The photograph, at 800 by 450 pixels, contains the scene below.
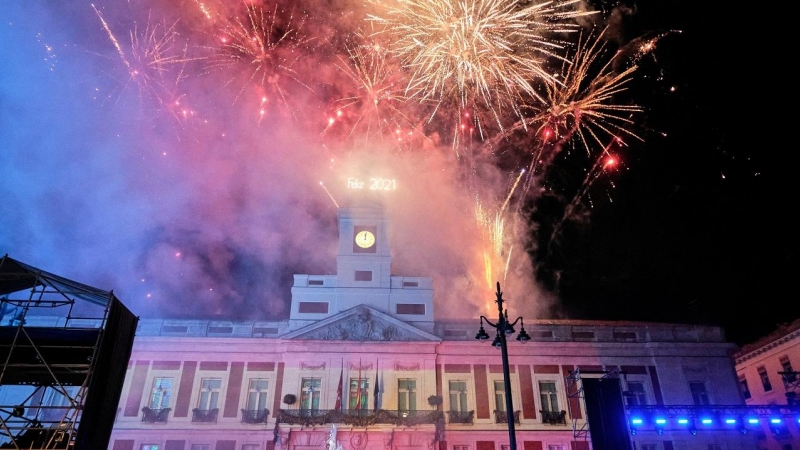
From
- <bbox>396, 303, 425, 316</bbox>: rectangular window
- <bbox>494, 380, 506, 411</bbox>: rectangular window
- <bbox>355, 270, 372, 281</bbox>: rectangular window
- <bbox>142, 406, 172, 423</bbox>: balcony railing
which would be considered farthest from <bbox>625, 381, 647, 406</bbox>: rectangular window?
<bbox>142, 406, 172, 423</bbox>: balcony railing

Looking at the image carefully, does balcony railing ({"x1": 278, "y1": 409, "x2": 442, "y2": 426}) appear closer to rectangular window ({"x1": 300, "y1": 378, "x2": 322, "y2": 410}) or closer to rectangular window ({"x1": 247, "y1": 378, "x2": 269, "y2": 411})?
rectangular window ({"x1": 300, "y1": 378, "x2": 322, "y2": 410})

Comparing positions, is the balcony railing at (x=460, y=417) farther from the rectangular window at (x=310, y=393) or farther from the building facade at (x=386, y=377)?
the rectangular window at (x=310, y=393)

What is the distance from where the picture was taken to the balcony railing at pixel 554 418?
24406mm

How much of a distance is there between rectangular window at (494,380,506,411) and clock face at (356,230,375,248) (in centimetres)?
990

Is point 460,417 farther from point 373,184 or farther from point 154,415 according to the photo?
point 154,415

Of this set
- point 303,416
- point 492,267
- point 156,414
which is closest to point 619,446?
point 492,267

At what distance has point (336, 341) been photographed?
25250mm

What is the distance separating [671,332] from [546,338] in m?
6.77

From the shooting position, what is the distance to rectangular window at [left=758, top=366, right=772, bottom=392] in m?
30.4

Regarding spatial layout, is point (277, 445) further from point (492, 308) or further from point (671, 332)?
point (671, 332)

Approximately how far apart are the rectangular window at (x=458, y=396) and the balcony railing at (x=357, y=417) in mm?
1522

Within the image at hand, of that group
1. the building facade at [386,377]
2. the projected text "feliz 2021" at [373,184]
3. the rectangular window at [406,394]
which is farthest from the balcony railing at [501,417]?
the projected text "feliz 2021" at [373,184]

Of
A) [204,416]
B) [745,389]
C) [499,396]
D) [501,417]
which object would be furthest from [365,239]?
[745,389]

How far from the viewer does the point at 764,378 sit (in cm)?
3097
